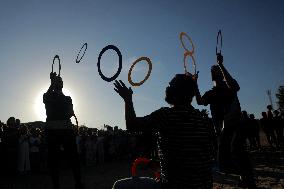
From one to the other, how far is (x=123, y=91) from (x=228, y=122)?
14.1ft

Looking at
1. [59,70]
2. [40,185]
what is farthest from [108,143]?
[59,70]

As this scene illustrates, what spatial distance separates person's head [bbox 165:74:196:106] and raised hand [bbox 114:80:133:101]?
1.26 feet

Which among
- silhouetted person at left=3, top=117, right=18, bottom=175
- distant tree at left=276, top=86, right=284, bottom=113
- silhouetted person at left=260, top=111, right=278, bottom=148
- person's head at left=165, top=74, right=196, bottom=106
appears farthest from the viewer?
distant tree at left=276, top=86, right=284, bottom=113

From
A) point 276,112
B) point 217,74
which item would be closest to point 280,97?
point 276,112

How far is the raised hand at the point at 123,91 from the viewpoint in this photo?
3.32 metres

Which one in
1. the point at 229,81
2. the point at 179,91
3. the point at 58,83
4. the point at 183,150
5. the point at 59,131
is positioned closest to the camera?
the point at 183,150

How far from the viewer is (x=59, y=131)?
740 cm

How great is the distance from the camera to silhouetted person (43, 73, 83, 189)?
7262mm

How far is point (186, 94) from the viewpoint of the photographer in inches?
135

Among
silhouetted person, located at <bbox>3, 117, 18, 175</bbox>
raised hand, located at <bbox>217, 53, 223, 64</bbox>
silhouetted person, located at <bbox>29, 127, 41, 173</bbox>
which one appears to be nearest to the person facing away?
raised hand, located at <bbox>217, 53, 223, 64</bbox>

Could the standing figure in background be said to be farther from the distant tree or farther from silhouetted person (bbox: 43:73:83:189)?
the distant tree

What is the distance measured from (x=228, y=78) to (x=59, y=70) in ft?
16.8

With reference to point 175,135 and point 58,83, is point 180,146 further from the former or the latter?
point 58,83

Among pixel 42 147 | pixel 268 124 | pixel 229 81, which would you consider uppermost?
pixel 229 81
